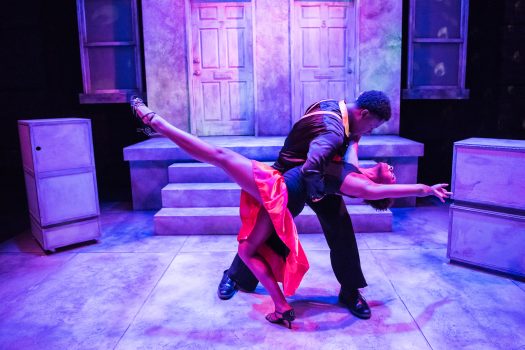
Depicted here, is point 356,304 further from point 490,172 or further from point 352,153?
point 490,172

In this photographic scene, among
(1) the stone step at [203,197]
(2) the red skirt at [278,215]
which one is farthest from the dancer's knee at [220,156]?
(1) the stone step at [203,197]

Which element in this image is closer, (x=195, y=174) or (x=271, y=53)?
(x=195, y=174)

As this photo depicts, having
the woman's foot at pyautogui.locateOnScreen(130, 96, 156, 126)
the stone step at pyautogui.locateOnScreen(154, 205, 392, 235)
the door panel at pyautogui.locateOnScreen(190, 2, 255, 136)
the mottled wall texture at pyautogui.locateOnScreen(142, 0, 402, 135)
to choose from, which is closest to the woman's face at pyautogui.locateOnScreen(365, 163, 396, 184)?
the woman's foot at pyautogui.locateOnScreen(130, 96, 156, 126)

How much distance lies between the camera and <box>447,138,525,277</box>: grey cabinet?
3.51 m

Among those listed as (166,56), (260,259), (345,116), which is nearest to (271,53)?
(166,56)

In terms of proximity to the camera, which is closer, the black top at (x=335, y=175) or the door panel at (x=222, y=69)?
the black top at (x=335, y=175)

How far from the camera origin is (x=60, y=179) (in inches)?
171

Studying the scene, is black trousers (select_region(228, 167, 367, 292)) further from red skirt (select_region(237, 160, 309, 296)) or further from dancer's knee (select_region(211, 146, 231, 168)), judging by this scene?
dancer's knee (select_region(211, 146, 231, 168))

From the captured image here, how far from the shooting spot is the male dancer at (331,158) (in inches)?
97.7

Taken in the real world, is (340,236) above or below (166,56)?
below

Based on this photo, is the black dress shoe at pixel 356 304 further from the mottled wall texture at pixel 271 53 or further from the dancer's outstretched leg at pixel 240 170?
the mottled wall texture at pixel 271 53

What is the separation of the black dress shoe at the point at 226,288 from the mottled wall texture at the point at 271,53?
3.70 meters

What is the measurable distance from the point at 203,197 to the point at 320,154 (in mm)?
3049

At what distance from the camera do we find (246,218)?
290cm
